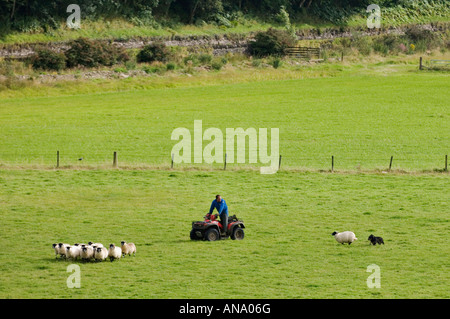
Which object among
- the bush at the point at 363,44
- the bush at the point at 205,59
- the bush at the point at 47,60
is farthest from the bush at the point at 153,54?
the bush at the point at 363,44

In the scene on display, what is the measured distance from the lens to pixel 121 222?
137 ft

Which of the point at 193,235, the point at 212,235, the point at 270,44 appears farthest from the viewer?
the point at 270,44

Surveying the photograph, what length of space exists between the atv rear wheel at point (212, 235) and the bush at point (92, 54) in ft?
195

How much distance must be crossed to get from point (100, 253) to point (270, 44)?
79010 mm

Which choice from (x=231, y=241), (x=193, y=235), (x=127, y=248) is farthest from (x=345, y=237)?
(x=127, y=248)

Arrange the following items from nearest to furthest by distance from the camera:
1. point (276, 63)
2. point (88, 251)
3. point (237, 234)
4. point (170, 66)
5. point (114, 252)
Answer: point (88, 251) < point (114, 252) < point (237, 234) < point (170, 66) < point (276, 63)

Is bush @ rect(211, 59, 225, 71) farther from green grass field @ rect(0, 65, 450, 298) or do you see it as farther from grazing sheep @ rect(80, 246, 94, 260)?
grazing sheep @ rect(80, 246, 94, 260)

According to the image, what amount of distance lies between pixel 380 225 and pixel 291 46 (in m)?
71.8

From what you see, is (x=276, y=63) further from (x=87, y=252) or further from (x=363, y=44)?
(x=87, y=252)

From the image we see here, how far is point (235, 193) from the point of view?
163ft

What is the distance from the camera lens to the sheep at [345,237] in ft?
123

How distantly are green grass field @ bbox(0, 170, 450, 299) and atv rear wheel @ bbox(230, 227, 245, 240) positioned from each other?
397mm

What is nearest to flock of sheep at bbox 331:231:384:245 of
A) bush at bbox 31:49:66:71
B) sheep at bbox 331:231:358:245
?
sheep at bbox 331:231:358:245

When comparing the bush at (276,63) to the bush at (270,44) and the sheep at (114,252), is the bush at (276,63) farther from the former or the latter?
the sheep at (114,252)
